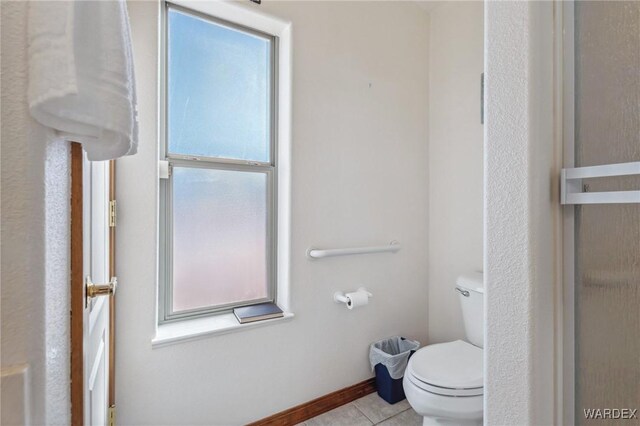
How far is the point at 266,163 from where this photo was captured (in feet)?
5.58

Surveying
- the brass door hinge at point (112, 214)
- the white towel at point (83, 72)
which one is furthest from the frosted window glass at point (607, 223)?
the brass door hinge at point (112, 214)

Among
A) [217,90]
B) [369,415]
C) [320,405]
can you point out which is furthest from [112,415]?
[217,90]

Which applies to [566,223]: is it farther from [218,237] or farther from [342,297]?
[218,237]

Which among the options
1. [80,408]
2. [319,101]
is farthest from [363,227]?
[80,408]

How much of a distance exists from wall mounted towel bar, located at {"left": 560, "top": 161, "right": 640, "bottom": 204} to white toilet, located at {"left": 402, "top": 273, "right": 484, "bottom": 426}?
96 centimetres

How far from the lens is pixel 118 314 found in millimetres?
1223

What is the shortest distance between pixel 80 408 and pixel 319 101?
1.61m

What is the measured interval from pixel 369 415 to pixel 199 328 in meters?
1.09

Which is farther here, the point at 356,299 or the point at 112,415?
the point at 356,299

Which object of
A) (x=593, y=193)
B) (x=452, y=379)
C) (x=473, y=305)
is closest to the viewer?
(x=593, y=193)

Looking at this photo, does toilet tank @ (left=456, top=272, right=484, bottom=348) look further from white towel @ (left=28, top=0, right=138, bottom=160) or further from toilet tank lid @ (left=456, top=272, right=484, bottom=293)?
white towel @ (left=28, top=0, right=138, bottom=160)

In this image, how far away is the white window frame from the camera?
143 cm

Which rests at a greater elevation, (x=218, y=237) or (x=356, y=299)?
(x=218, y=237)

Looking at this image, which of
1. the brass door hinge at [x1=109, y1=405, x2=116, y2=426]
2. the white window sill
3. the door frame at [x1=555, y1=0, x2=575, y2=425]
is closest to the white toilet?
the door frame at [x1=555, y1=0, x2=575, y2=425]
